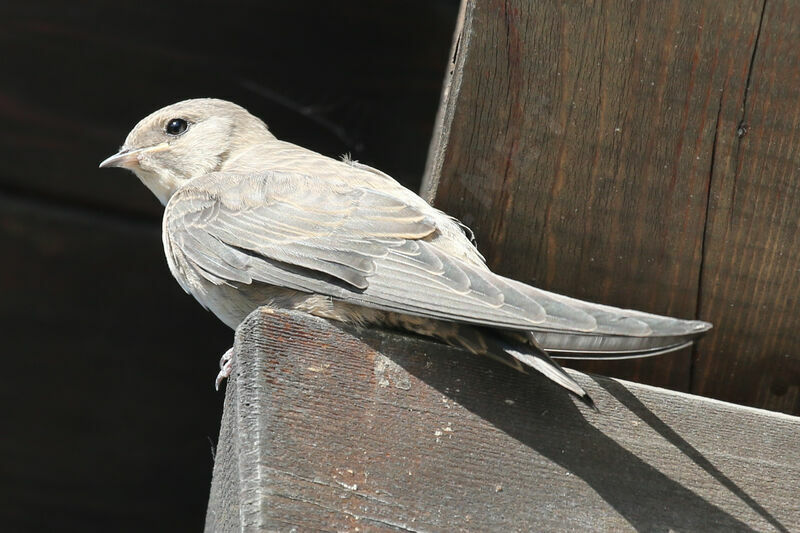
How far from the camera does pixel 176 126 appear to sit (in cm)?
288

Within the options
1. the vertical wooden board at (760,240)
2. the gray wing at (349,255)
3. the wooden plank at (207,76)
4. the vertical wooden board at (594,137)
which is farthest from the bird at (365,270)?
the wooden plank at (207,76)

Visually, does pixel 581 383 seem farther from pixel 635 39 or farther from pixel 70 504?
pixel 70 504

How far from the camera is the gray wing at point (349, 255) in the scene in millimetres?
1554

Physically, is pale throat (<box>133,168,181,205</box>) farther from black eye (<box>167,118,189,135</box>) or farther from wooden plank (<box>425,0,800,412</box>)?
wooden plank (<box>425,0,800,412</box>)

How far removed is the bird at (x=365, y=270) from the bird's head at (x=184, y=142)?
29 cm

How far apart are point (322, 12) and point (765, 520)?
2339 millimetres

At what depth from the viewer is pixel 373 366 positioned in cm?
159

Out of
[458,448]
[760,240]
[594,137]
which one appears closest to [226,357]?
[458,448]

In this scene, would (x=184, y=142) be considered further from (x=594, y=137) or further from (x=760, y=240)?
(x=760, y=240)

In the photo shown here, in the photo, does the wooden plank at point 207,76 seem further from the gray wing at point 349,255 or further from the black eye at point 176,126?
the gray wing at point 349,255

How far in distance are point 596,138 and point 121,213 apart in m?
1.80

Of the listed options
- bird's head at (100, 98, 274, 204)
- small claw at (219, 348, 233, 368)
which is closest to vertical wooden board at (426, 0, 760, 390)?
small claw at (219, 348, 233, 368)

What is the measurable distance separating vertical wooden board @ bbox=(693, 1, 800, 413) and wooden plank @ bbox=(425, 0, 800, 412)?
2cm

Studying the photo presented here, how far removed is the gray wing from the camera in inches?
61.2
